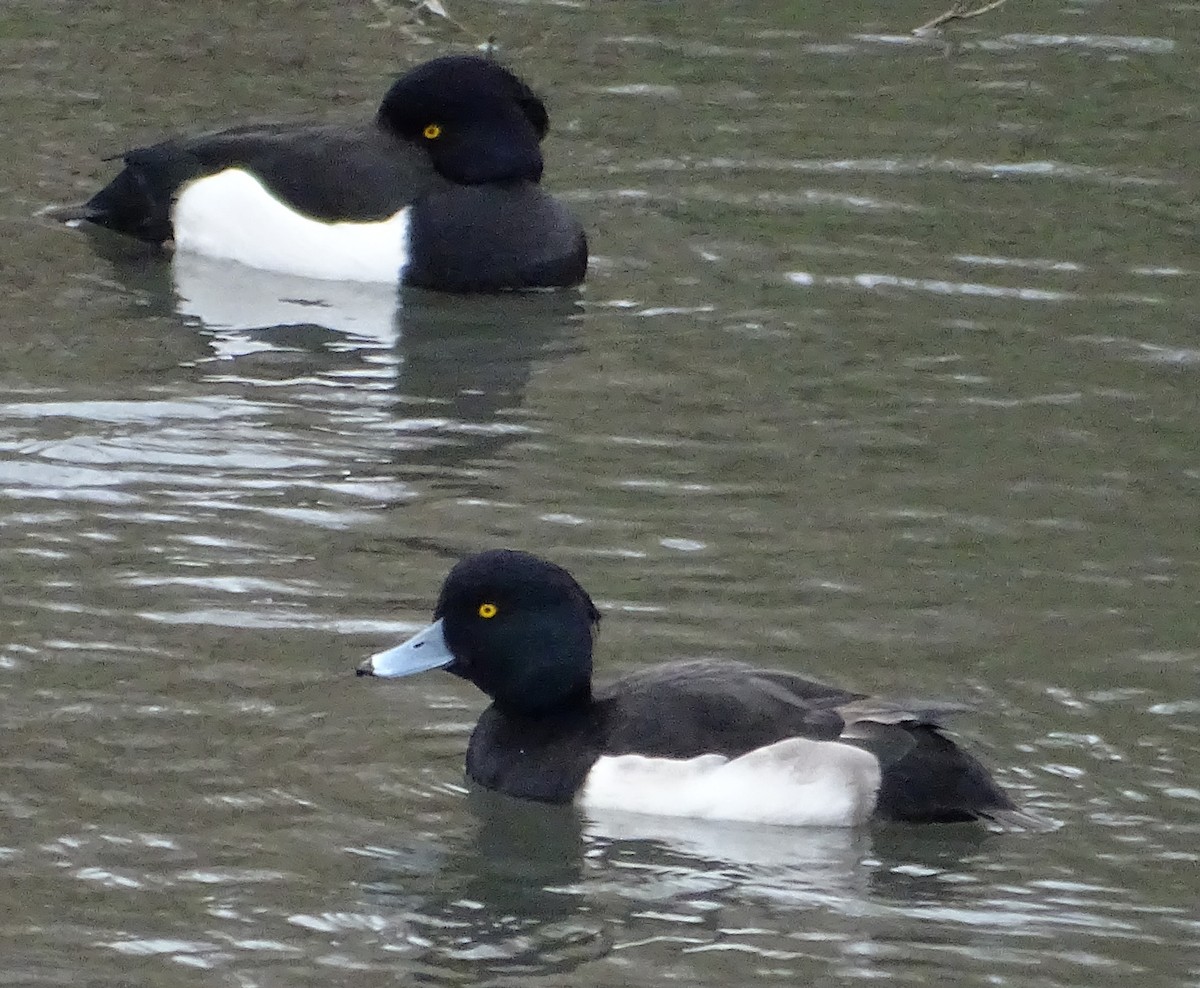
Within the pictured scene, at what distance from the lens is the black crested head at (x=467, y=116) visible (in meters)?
12.1

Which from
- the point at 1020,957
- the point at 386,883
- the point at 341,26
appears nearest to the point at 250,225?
the point at 341,26

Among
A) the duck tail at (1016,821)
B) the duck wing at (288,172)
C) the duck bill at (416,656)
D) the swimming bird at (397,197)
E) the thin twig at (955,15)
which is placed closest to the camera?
the duck tail at (1016,821)

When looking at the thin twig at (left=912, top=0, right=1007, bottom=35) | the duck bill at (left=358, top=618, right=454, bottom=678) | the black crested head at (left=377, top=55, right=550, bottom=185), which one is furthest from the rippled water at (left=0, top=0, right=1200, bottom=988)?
the black crested head at (left=377, top=55, right=550, bottom=185)

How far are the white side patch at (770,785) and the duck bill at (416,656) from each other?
624 mm

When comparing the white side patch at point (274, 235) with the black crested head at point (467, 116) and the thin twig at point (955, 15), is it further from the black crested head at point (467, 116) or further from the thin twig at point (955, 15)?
the thin twig at point (955, 15)

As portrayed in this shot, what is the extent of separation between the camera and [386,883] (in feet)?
22.0

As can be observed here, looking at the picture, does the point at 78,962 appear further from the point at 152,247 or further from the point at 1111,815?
the point at 152,247

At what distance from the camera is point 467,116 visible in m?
12.2

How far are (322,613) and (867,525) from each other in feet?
6.30

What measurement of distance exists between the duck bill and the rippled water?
10.2 inches

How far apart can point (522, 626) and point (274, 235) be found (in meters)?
5.16

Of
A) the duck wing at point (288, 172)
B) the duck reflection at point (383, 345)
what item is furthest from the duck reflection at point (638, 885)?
the duck wing at point (288, 172)

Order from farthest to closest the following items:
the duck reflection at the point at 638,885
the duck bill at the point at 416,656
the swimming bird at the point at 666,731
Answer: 1. the duck bill at the point at 416,656
2. the swimming bird at the point at 666,731
3. the duck reflection at the point at 638,885

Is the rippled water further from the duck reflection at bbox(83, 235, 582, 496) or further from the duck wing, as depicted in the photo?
the duck wing
